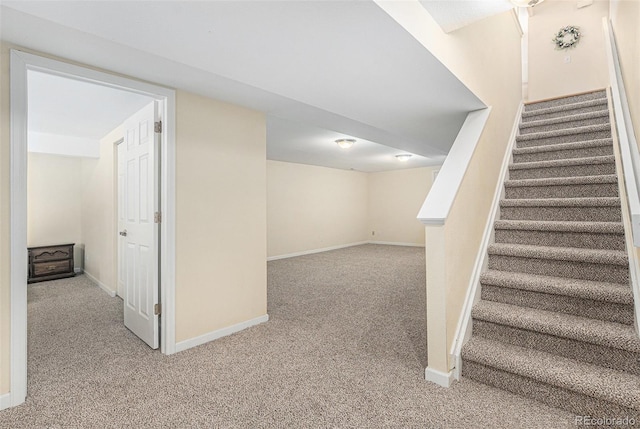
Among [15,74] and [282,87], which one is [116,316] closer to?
[15,74]

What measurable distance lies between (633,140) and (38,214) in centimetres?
676

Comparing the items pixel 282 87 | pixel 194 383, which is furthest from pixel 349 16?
pixel 194 383

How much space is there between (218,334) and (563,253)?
261 centimetres

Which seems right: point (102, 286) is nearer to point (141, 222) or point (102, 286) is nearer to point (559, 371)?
point (141, 222)

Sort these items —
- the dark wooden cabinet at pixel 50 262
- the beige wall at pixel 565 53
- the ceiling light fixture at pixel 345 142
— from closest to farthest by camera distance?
the dark wooden cabinet at pixel 50 262 < the beige wall at pixel 565 53 < the ceiling light fixture at pixel 345 142

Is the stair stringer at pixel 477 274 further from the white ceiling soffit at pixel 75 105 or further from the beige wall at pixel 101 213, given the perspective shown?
the beige wall at pixel 101 213

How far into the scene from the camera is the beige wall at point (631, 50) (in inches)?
75.8

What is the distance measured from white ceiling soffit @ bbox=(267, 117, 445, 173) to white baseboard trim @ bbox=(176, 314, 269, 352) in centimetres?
223

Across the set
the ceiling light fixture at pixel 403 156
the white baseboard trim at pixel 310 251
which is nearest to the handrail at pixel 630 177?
the ceiling light fixture at pixel 403 156

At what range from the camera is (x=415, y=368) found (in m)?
2.05

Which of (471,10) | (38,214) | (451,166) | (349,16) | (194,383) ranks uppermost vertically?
(471,10)

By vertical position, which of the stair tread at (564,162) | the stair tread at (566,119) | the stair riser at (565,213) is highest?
the stair tread at (566,119)

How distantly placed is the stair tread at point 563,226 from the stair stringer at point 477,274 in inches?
4.7

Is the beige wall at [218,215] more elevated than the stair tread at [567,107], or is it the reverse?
the stair tread at [567,107]
